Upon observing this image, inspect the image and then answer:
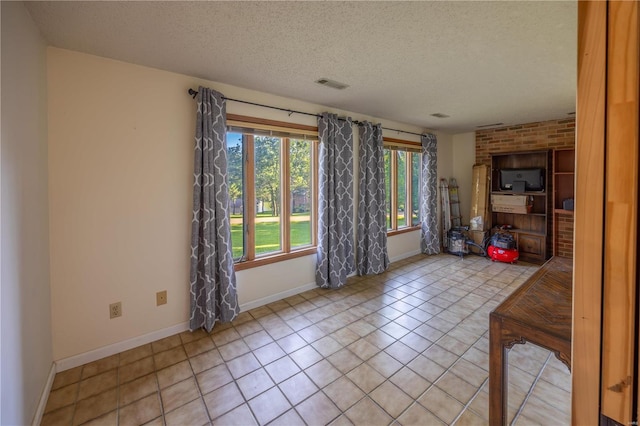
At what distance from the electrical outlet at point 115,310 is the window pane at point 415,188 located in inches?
174

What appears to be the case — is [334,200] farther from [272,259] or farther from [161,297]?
[161,297]

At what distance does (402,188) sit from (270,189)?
269 centimetres

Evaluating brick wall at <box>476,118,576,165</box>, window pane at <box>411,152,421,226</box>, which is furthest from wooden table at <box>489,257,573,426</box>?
brick wall at <box>476,118,576,165</box>

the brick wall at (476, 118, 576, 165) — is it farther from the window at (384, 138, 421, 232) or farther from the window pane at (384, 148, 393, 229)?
the window pane at (384, 148, 393, 229)

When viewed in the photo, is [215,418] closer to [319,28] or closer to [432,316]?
[432,316]

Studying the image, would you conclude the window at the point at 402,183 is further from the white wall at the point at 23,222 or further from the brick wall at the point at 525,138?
the white wall at the point at 23,222

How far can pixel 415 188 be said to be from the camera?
203 inches

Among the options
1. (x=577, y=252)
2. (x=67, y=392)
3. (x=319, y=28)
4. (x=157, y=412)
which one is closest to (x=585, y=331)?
(x=577, y=252)

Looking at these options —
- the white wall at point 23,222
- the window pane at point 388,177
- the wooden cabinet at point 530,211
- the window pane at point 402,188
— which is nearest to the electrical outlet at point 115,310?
the white wall at point 23,222

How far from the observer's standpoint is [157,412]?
166 cm

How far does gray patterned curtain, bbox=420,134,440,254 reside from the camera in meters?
4.89

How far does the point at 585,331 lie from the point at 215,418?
5.96 ft

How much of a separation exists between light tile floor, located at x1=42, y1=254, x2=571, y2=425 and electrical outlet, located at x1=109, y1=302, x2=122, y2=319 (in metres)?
0.31

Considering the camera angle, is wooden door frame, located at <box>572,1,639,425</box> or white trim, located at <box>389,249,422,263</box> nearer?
wooden door frame, located at <box>572,1,639,425</box>
